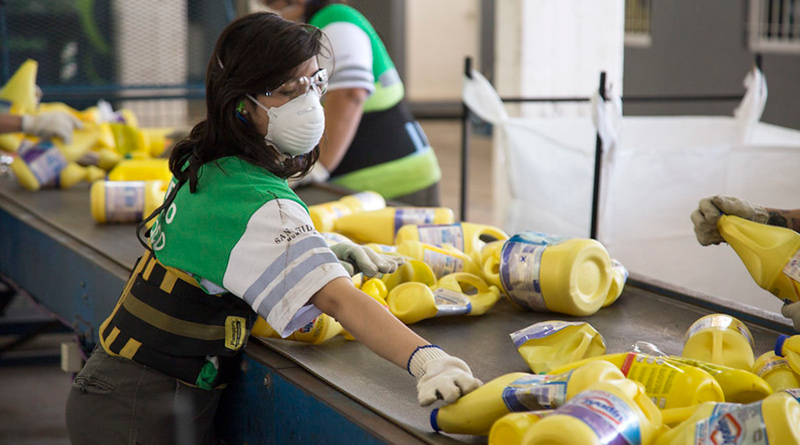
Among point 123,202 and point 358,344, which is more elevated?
point 123,202

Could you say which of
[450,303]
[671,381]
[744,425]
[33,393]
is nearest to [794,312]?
[671,381]

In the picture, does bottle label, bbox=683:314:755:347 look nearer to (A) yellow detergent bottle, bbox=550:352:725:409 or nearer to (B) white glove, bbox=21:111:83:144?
(A) yellow detergent bottle, bbox=550:352:725:409

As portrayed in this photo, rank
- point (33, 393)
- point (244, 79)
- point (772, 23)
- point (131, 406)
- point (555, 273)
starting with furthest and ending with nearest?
point (772, 23) < point (33, 393) < point (555, 273) < point (131, 406) < point (244, 79)

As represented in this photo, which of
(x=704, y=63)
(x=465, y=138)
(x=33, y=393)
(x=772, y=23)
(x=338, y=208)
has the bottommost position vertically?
(x=33, y=393)

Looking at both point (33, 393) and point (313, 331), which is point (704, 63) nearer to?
point (33, 393)

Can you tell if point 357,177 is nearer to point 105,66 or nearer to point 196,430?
point 196,430

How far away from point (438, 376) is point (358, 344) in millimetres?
411

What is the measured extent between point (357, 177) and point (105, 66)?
7.40ft

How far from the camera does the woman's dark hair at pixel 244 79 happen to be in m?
1.38

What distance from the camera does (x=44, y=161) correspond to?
300 centimetres

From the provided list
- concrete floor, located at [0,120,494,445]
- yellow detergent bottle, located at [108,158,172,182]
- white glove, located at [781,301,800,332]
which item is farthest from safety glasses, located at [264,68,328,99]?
concrete floor, located at [0,120,494,445]

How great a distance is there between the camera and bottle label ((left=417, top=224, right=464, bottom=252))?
1.97 m

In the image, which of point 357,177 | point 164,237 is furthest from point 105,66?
point 164,237

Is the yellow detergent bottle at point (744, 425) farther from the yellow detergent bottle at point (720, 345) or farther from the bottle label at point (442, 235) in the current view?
the bottle label at point (442, 235)
